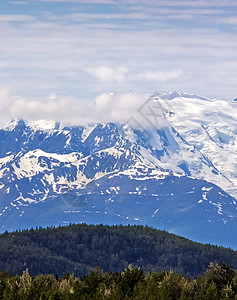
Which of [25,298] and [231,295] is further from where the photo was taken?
[231,295]

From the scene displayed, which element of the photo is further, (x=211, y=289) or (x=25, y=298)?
(x=211, y=289)

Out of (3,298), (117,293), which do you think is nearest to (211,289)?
(117,293)

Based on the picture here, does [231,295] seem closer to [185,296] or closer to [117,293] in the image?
[185,296]

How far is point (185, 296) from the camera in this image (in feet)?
640

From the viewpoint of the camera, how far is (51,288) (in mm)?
198000

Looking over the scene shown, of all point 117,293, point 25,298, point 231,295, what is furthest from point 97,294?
point 231,295

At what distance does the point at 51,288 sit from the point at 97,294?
506 inches

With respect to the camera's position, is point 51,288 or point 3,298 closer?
point 3,298

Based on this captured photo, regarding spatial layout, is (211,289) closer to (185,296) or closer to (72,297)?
(185,296)

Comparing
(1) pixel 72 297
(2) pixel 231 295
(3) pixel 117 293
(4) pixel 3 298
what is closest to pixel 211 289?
(2) pixel 231 295

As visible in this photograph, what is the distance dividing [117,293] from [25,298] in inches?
1006

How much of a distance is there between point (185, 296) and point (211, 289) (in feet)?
26.0

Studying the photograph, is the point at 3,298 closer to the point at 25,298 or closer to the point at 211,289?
the point at 25,298

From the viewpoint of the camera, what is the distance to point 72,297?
18362cm
